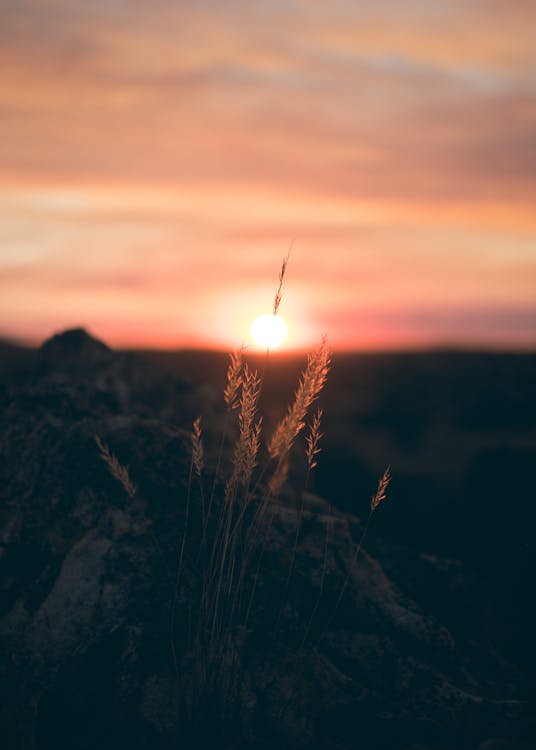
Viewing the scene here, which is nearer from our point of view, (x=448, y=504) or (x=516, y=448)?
(x=448, y=504)

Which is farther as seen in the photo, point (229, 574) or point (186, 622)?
point (186, 622)

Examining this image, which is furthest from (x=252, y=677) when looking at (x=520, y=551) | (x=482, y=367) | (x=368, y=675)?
(x=482, y=367)

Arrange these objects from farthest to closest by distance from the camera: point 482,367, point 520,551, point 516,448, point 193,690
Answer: point 482,367, point 516,448, point 520,551, point 193,690

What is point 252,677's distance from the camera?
2.99 meters

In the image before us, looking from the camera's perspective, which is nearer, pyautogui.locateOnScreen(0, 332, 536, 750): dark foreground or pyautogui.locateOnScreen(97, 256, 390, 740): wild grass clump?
pyautogui.locateOnScreen(97, 256, 390, 740): wild grass clump

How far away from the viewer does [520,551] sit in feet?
14.1

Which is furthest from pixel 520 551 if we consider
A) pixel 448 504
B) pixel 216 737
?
pixel 216 737

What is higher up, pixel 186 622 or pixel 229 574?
pixel 229 574

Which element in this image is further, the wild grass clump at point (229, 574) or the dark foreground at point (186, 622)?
the dark foreground at point (186, 622)

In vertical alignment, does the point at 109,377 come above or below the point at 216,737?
above

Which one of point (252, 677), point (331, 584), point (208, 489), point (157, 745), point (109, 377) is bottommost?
point (157, 745)

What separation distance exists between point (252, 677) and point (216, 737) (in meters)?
0.28

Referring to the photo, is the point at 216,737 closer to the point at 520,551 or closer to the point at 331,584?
the point at 331,584

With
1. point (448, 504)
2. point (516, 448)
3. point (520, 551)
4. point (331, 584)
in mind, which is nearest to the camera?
point (331, 584)
